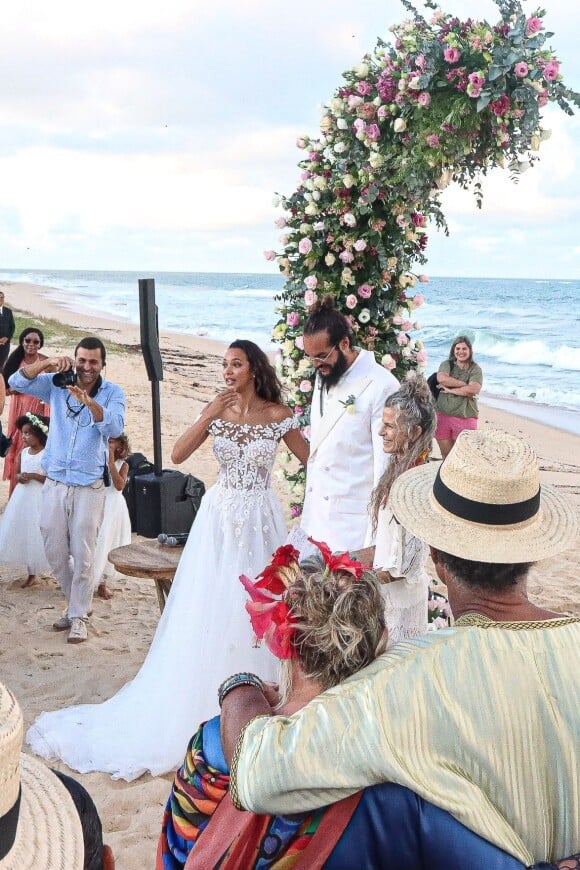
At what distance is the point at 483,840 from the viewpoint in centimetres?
171

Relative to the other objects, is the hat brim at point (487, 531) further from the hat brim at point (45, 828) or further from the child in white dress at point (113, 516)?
the child in white dress at point (113, 516)

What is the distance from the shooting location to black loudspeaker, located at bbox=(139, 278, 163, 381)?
7.12 m

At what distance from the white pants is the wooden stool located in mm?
820

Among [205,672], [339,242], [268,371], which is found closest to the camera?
[205,672]

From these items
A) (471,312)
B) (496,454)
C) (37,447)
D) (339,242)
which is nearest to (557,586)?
(339,242)

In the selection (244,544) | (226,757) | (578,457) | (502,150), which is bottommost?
(578,457)

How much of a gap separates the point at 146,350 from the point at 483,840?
232 inches

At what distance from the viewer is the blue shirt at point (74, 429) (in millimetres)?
6254

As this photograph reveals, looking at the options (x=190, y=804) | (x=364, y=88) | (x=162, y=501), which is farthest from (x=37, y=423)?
(x=190, y=804)

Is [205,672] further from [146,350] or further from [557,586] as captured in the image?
[557,586]

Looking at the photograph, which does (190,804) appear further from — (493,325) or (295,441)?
(493,325)

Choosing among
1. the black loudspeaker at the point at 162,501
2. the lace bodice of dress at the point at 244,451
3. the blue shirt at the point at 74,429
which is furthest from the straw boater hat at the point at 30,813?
the black loudspeaker at the point at 162,501

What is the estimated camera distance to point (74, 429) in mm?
6281

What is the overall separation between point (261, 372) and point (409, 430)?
1404 millimetres
